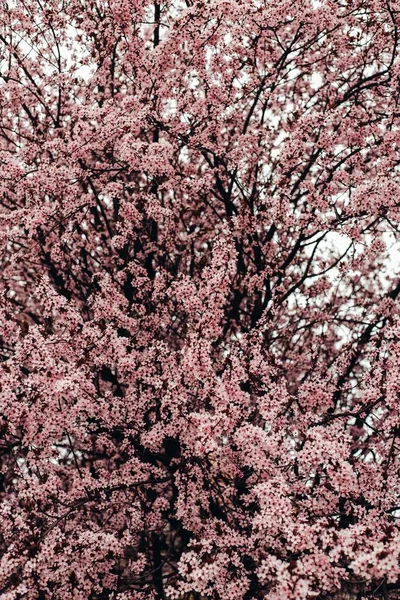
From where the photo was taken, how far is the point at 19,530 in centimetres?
699

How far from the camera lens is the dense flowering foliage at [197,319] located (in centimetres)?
693

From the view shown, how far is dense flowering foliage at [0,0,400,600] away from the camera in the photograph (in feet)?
22.7

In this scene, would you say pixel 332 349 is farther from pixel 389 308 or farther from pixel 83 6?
pixel 83 6

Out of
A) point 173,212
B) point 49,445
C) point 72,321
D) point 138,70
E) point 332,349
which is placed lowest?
point 49,445

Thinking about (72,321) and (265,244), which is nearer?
(72,321)

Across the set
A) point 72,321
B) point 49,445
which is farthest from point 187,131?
point 49,445

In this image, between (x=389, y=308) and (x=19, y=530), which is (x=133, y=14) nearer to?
Result: (x=389, y=308)

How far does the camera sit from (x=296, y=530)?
6.08 m

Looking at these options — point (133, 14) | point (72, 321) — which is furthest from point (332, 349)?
point (133, 14)

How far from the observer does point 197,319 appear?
27.8 ft

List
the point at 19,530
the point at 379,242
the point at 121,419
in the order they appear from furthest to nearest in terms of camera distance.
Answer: the point at 379,242 < the point at 121,419 < the point at 19,530

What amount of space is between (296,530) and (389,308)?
18.7ft

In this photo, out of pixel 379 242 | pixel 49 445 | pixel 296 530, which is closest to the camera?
pixel 296 530

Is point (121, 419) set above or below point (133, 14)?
below
